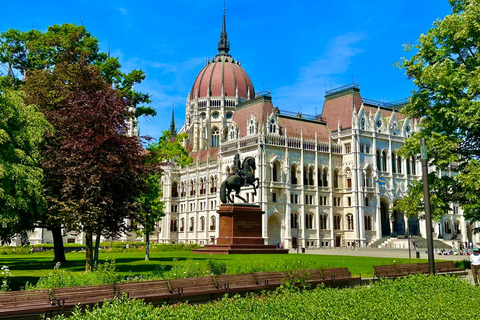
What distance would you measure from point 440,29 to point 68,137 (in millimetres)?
22549

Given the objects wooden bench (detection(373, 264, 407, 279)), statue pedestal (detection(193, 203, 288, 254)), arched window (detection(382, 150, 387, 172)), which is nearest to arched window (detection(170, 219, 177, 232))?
arched window (detection(382, 150, 387, 172))

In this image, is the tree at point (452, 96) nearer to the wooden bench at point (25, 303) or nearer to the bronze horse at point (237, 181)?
the bronze horse at point (237, 181)

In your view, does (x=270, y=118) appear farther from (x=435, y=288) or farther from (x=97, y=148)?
(x=435, y=288)

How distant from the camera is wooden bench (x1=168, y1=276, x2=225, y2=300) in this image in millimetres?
13461

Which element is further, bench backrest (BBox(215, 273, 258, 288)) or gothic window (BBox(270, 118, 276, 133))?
gothic window (BBox(270, 118, 276, 133))

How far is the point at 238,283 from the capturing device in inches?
584

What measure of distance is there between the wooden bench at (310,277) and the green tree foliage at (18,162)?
10.3m

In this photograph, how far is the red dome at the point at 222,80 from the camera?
4306 inches

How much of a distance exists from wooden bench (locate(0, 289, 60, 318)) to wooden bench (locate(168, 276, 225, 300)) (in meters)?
3.56

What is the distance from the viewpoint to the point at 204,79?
11194cm

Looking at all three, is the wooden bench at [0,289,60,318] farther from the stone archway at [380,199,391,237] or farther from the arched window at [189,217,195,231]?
the arched window at [189,217,195,231]

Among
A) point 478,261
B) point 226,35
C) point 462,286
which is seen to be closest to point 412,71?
point 478,261

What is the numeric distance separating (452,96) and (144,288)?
21.4m

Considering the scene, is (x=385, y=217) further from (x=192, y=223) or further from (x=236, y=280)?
(x=236, y=280)
